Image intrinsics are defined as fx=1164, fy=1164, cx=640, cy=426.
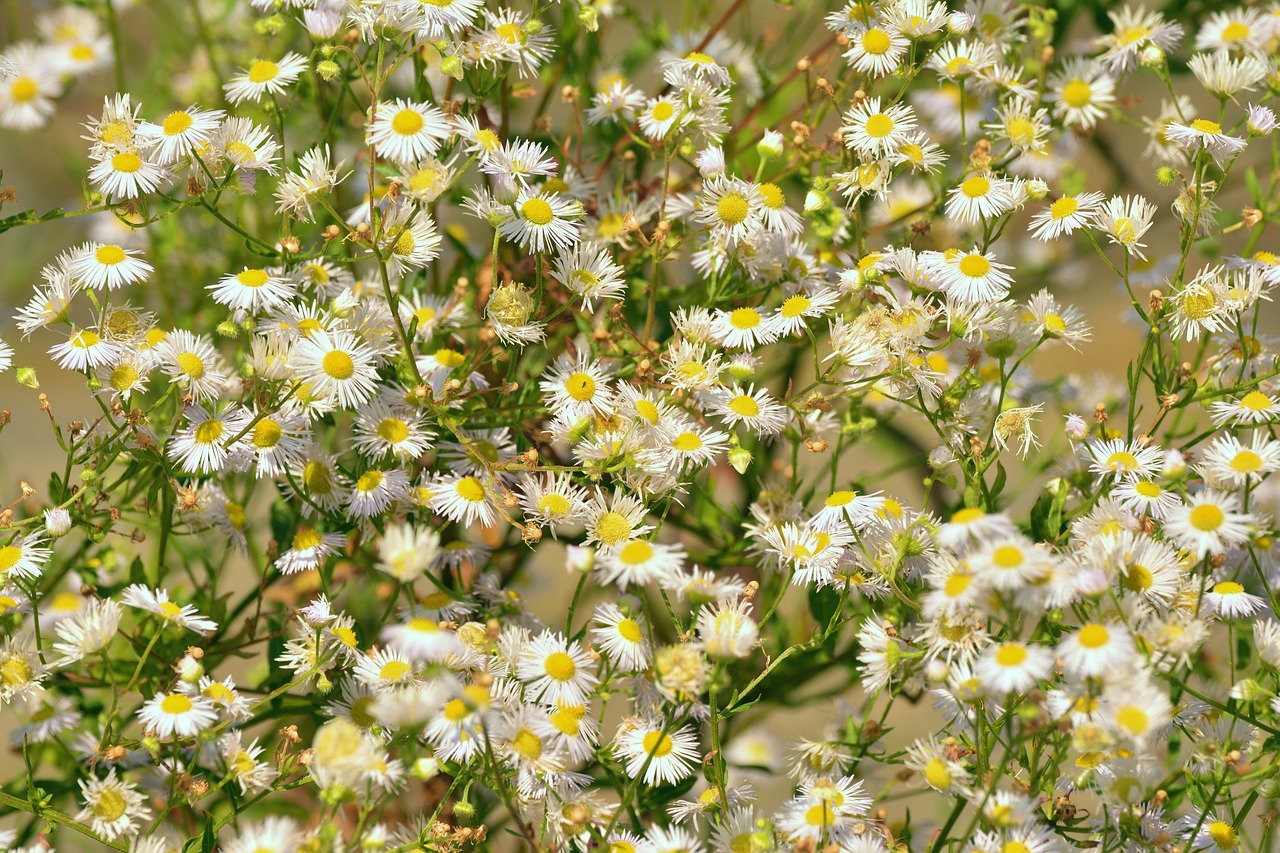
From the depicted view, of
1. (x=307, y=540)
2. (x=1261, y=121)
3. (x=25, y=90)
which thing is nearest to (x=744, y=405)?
(x=307, y=540)

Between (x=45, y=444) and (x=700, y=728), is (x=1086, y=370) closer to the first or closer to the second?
(x=700, y=728)

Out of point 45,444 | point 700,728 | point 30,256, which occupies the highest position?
point 45,444

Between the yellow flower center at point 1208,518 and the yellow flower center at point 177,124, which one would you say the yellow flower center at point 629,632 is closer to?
the yellow flower center at point 1208,518

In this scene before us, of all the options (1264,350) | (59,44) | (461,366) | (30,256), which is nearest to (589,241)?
(461,366)

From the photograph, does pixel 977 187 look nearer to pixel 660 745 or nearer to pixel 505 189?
pixel 505 189

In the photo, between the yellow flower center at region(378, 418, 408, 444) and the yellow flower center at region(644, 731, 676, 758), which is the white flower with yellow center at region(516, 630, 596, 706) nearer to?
the yellow flower center at region(644, 731, 676, 758)

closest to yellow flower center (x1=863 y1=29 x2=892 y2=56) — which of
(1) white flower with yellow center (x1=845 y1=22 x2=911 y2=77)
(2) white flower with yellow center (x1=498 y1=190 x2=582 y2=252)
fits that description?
(1) white flower with yellow center (x1=845 y1=22 x2=911 y2=77)

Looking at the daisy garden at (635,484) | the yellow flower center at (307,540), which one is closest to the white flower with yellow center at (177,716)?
the daisy garden at (635,484)
